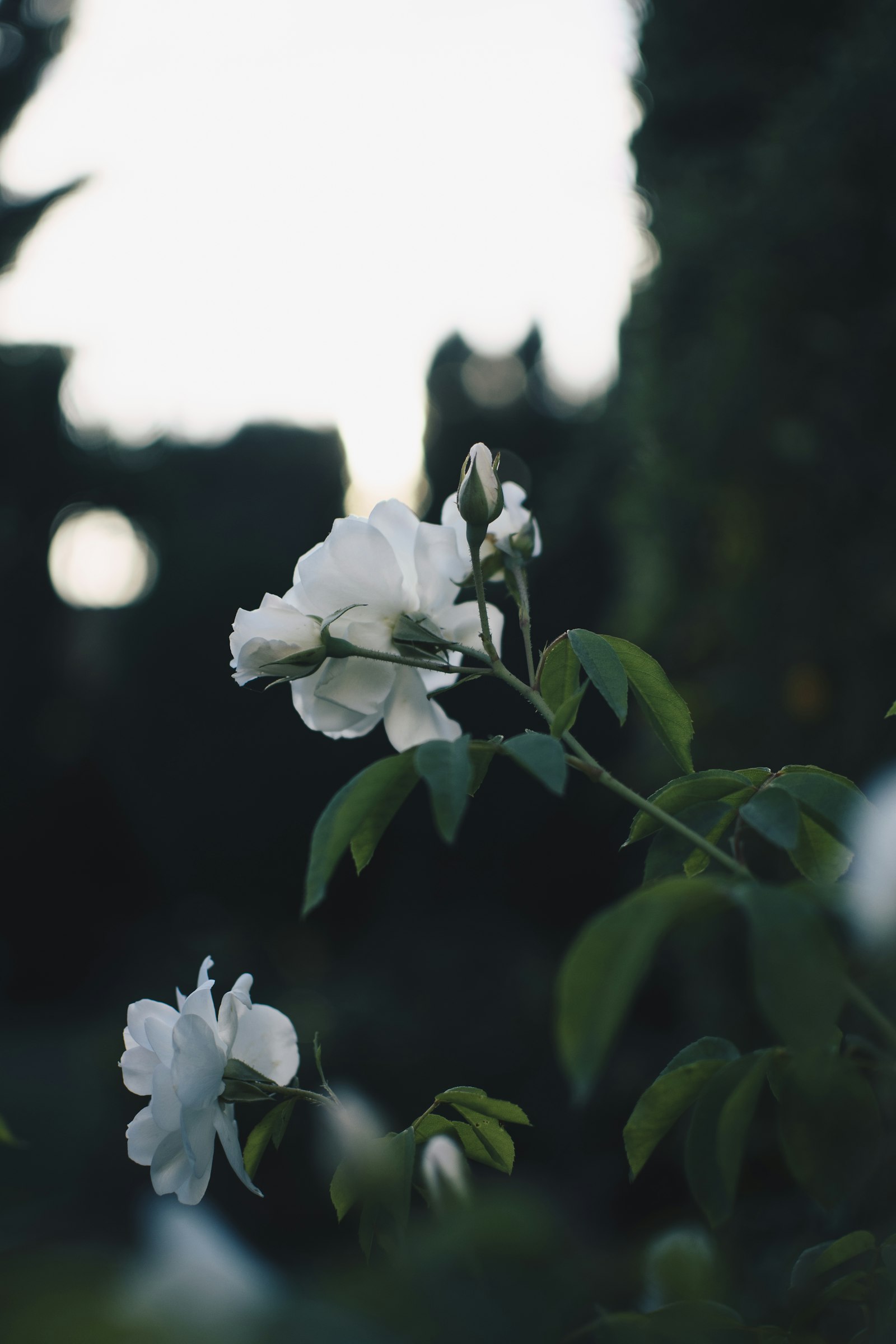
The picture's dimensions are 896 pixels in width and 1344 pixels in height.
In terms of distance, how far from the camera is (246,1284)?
0.24m

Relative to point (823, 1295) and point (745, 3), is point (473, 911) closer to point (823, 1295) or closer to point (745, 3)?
point (745, 3)

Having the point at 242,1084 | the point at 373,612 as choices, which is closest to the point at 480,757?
the point at 373,612

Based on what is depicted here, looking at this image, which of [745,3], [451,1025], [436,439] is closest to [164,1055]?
[745,3]

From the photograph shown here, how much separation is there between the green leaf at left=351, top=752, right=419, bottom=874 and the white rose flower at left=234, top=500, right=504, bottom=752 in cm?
9

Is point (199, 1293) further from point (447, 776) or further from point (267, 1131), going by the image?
point (267, 1131)

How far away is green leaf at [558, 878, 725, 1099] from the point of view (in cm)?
31

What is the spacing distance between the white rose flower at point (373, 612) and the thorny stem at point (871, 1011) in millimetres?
286

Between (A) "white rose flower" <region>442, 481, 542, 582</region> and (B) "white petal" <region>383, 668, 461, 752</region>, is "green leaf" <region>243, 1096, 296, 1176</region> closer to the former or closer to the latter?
(B) "white petal" <region>383, 668, 461, 752</region>

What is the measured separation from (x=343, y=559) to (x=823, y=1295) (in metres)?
0.47

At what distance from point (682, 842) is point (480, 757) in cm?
12

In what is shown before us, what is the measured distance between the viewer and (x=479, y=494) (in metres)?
0.65

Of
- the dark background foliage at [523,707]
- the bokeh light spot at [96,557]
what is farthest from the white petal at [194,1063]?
the bokeh light spot at [96,557]

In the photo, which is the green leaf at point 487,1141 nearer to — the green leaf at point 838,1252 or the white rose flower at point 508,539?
the green leaf at point 838,1252

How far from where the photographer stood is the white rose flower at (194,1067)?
1.90 ft
